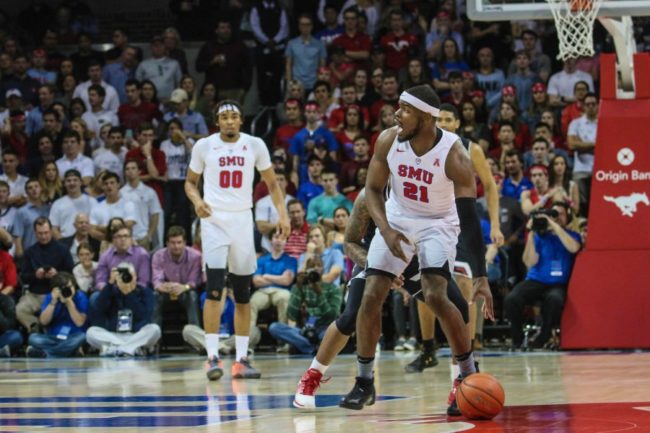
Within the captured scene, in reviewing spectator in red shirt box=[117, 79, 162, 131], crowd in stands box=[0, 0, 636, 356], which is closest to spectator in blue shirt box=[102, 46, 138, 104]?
crowd in stands box=[0, 0, 636, 356]

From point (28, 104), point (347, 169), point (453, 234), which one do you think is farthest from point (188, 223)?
point (453, 234)

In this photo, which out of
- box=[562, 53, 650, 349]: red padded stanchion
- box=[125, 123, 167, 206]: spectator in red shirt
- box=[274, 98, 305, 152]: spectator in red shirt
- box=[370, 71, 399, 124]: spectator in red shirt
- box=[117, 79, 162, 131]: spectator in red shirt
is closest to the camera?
box=[562, 53, 650, 349]: red padded stanchion

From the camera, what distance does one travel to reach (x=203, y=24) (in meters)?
21.4

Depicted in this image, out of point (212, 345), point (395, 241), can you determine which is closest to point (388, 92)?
point (212, 345)

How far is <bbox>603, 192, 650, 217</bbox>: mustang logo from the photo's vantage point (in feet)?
44.9

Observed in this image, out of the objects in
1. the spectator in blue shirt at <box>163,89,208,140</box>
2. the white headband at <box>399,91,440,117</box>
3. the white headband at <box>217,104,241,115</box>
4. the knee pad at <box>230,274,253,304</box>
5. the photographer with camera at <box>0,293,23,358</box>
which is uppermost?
the spectator in blue shirt at <box>163,89,208,140</box>

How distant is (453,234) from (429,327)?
11.2 feet

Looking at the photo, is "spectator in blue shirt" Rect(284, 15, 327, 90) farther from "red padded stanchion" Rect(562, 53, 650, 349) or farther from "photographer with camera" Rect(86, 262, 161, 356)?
"red padded stanchion" Rect(562, 53, 650, 349)

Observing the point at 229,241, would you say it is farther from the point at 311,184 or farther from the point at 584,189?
the point at 584,189

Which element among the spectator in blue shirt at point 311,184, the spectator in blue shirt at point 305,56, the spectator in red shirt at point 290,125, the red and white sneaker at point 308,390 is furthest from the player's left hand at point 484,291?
the spectator in blue shirt at point 305,56

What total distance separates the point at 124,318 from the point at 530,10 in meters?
6.15

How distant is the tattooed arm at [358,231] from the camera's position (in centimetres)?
812

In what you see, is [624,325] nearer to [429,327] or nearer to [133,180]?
[429,327]

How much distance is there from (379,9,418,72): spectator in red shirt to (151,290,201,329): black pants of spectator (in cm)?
514
